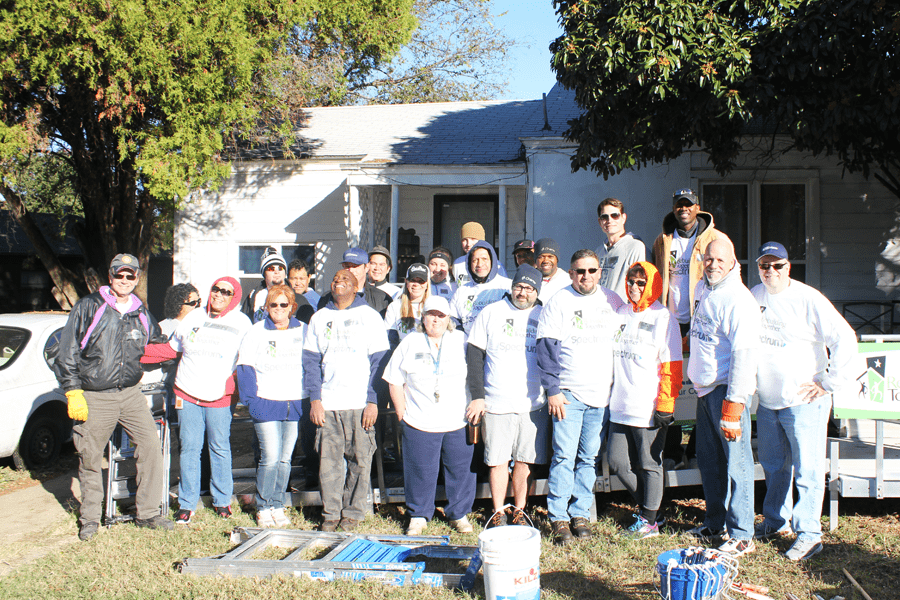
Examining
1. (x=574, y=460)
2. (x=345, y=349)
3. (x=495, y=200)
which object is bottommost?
(x=574, y=460)

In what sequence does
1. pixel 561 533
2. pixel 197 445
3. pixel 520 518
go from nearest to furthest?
pixel 561 533, pixel 520 518, pixel 197 445

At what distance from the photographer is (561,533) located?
4.50 m

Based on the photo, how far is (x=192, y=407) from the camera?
5.10 meters

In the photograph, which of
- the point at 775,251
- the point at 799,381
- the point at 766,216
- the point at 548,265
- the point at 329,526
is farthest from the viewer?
the point at 766,216

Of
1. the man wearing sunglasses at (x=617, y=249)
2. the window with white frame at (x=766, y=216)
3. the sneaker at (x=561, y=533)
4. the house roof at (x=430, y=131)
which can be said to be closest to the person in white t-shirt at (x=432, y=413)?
the sneaker at (x=561, y=533)

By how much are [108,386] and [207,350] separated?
75 centimetres

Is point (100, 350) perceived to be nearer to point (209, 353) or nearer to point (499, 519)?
point (209, 353)

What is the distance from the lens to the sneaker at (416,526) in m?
4.75

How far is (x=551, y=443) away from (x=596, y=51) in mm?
3939

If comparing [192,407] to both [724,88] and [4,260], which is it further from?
[4,260]

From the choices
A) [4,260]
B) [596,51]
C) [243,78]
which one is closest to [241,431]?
[243,78]

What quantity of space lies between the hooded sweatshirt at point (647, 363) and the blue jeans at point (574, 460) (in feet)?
0.65

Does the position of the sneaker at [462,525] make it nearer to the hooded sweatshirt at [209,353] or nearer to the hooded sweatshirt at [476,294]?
the hooded sweatshirt at [476,294]

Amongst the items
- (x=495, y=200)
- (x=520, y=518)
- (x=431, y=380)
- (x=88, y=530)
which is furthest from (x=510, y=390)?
(x=495, y=200)
